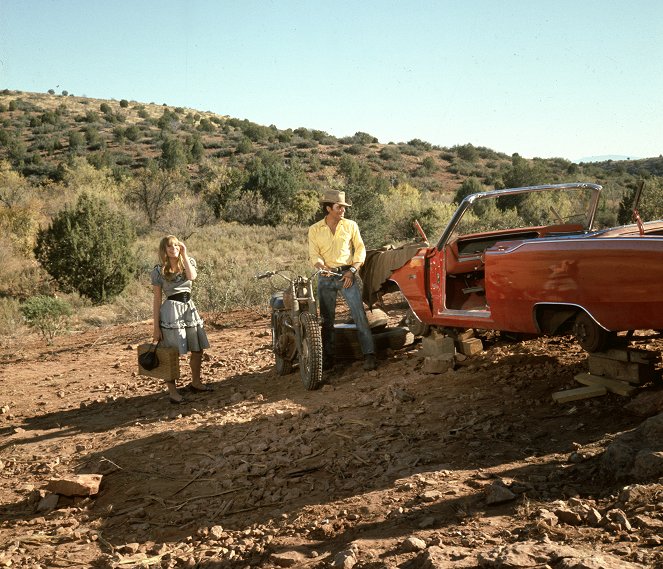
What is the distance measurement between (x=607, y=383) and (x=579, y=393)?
0.69 feet

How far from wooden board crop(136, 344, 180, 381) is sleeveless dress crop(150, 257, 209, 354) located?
93 millimetres

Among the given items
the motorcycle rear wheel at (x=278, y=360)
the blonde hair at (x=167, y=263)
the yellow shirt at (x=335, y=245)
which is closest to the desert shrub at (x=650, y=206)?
the yellow shirt at (x=335, y=245)

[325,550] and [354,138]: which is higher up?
[354,138]

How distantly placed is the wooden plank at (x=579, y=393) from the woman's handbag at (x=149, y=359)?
4.03m

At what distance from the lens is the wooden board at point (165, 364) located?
23.3 feet

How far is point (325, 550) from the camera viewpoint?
344cm

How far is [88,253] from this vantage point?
69.6 ft

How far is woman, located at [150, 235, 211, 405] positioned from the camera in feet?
23.1

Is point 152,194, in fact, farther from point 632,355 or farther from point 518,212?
point 632,355

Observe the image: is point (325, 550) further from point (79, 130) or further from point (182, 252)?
point (79, 130)

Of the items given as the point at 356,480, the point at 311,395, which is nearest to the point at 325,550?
the point at 356,480

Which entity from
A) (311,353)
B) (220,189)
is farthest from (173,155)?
(311,353)

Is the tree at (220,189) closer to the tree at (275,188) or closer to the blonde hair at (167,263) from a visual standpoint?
the tree at (275,188)

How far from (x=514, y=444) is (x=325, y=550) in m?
1.69
